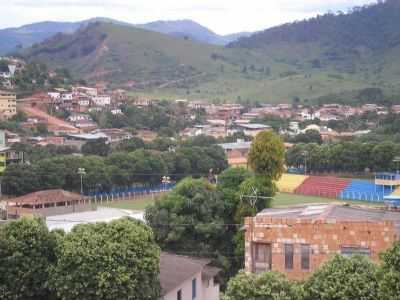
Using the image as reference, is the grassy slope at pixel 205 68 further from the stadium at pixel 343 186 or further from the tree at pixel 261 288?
the tree at pixel 261 288

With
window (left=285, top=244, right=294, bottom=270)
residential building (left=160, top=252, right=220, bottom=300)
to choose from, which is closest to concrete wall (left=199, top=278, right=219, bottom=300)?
residential building (left=160, top=252, right=220, bottom=300)

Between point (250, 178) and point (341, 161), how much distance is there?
30.3m

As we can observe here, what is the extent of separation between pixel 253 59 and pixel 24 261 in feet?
475

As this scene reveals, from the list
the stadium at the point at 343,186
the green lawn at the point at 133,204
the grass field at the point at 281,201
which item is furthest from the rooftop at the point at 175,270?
the stadium at the point at 343,186

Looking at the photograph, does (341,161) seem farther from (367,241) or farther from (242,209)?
(367,241)

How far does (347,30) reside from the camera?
183625mm

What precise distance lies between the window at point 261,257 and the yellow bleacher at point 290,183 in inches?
1373

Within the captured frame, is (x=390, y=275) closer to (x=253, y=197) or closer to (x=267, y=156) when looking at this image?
(x=253, y=197)

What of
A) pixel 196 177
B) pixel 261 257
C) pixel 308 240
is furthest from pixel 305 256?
pixel 196 177

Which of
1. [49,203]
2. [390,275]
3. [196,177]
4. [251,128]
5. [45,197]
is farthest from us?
[251,128]

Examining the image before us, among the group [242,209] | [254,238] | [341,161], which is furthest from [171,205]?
[341,161]

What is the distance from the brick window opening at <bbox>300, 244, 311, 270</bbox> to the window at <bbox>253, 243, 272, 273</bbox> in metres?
A: 0.79

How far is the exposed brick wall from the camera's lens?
1698 cm

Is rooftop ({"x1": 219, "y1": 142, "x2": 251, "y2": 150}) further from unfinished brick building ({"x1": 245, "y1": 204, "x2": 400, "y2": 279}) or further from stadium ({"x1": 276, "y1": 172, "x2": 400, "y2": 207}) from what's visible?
unfinished brick building ({"x1": 245, "y1": 204, "x2": 400, "y2": 279})
